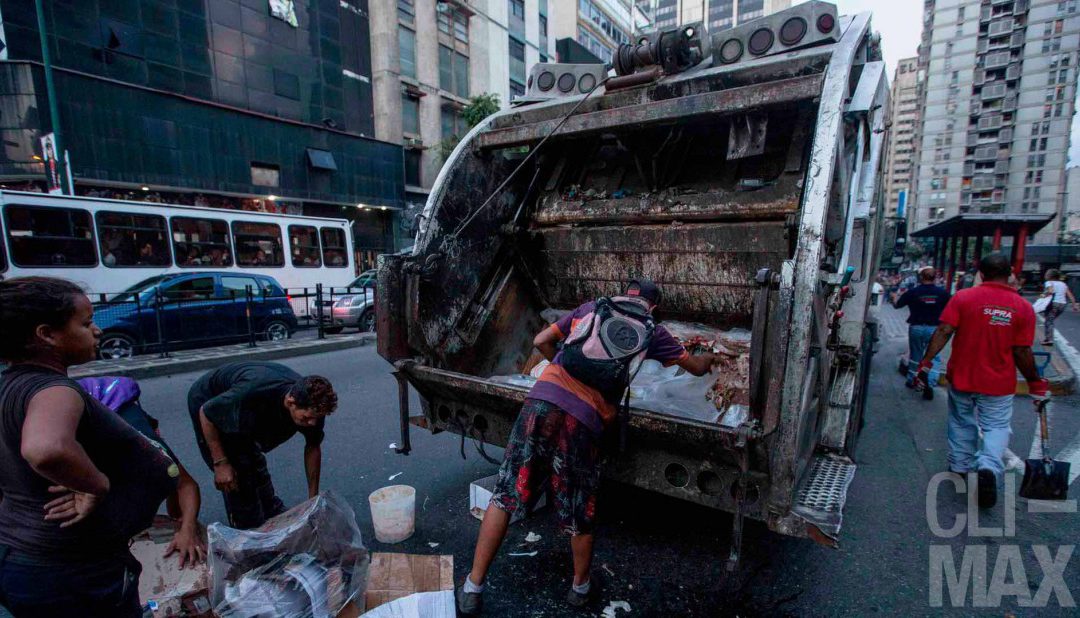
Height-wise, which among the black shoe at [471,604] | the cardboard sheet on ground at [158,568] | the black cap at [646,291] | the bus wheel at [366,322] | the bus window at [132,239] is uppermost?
the bus window at [132,239]

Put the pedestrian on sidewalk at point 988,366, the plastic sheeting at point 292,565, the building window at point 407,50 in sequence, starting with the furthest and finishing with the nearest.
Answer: the building window at point 407,50
the pedestrian on sidewalk at point 988,366
the plastic sheeting at point 292,565

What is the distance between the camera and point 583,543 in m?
2.19

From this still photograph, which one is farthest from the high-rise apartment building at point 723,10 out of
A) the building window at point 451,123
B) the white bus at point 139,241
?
the white bus at point 139,241

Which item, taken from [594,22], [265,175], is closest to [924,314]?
[265,175]

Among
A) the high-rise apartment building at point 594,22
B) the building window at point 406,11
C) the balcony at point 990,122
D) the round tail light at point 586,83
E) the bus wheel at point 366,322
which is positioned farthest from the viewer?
the balcony at point 990,122

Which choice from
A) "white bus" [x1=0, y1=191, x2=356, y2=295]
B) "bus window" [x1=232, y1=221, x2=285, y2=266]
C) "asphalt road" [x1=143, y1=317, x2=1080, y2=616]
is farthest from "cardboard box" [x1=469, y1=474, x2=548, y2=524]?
"bus window" [x1=232, y1=221, x2=285, y2=266]

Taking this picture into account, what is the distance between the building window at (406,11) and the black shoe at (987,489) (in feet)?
80.0

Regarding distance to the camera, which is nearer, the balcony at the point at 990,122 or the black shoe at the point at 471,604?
the black shoe at the point at 471,604

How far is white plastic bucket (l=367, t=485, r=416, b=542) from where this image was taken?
269cm

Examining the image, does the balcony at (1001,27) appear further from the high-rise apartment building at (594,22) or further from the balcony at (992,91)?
the high-rise apartment building at (594,22)

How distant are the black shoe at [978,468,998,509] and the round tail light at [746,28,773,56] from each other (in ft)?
9.27

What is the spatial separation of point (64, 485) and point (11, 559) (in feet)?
0.95

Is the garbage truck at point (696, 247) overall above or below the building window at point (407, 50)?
below

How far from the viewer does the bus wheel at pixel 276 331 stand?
30.9 ft
